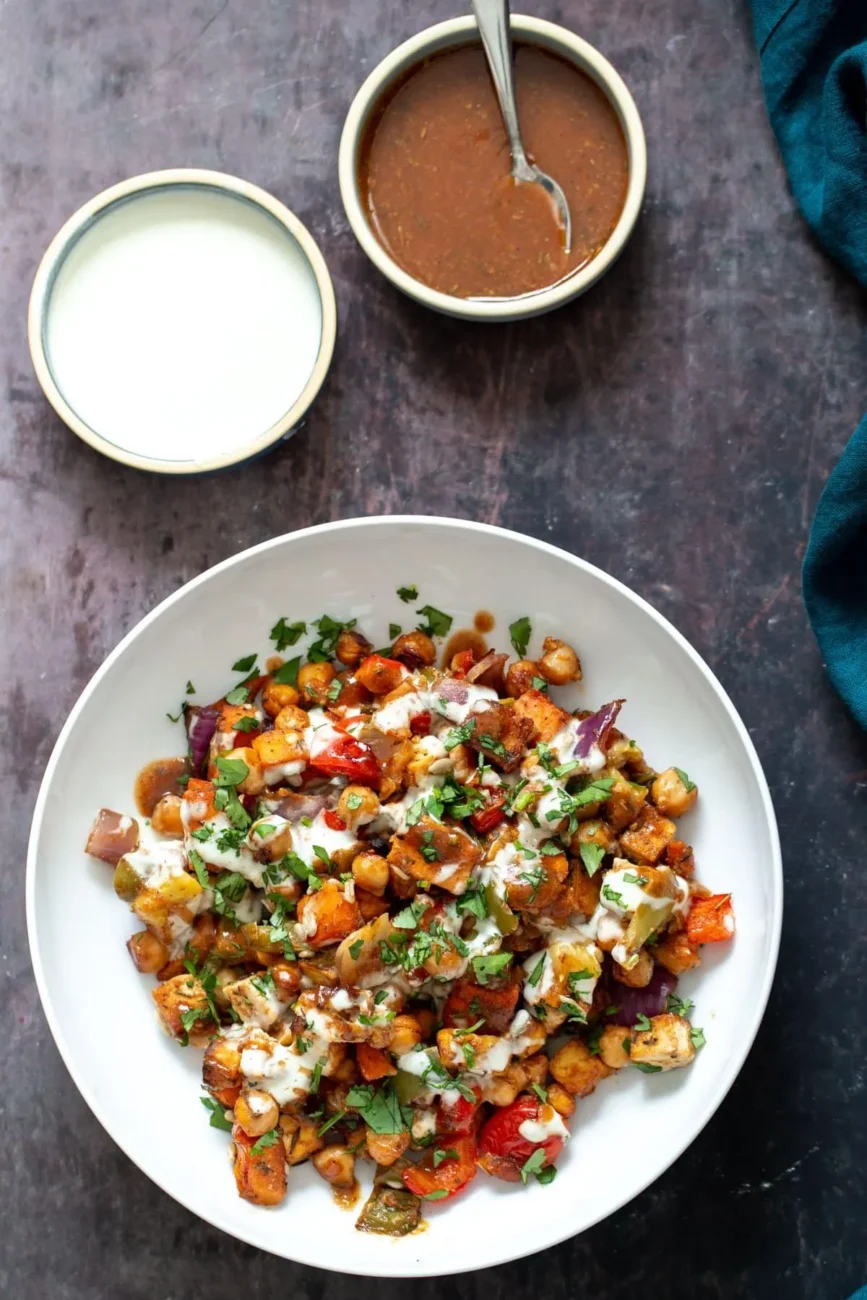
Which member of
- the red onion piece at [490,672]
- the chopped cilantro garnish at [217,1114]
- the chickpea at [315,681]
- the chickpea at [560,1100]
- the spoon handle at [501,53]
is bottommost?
the chopped cilantro garnish at [217,1114]

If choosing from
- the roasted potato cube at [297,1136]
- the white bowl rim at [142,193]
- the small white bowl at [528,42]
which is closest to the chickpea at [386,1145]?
the roasted potato cube at [297,1136]

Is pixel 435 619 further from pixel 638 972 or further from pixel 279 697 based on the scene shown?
pixel 638 972

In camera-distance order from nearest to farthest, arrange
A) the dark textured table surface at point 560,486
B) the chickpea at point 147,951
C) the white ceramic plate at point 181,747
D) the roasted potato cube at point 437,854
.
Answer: the roasted potato cube at point 437,854
the white ceramic plate at point 181,747
the chickpea at point 147,951
the dark textured table surface at point 560,486

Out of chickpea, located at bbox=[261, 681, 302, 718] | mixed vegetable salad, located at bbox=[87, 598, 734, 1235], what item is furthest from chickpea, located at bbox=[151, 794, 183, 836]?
chickpea, located at bbox=[261, 681, 302, 718]

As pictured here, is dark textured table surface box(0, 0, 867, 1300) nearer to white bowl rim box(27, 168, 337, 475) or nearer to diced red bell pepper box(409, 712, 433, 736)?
white bowl rim box(27, 168, 337, 475)

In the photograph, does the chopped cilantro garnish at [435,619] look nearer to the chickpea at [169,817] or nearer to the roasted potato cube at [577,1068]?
the chickpea at [169,817]

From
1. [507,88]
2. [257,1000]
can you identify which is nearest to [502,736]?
[257,1000]

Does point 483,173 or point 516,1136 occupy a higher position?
point 483,173
